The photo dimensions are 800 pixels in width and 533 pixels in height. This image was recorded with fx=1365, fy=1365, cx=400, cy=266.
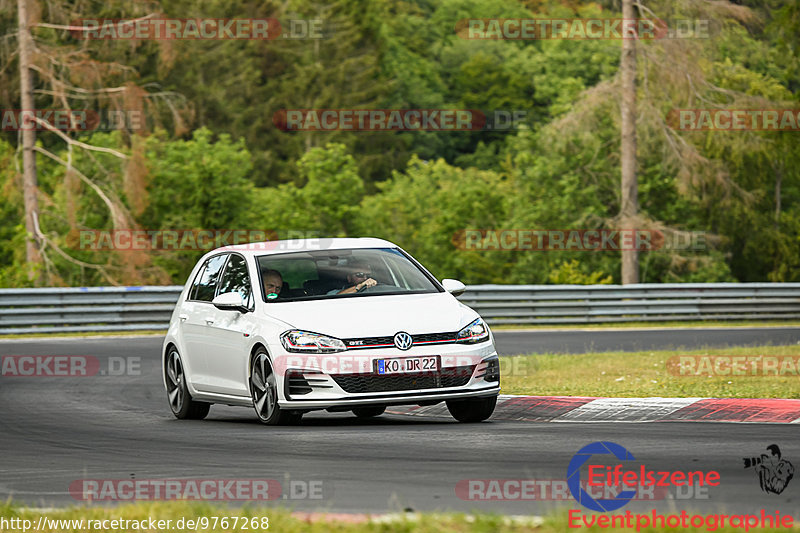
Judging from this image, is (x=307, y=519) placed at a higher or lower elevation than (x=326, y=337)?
lower

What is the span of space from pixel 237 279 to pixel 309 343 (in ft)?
5.99

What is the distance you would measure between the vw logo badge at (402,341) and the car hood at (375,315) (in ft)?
0.18

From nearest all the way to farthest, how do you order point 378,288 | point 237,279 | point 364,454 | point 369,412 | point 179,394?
point 364,454
point 378,288
point 237,279
point 369,412
point 179,394

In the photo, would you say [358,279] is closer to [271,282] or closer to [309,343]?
[271,282]

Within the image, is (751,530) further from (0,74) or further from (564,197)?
(564,197)

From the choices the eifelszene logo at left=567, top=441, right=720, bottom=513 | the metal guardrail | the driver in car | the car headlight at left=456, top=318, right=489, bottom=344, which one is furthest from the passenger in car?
the metal guardrail

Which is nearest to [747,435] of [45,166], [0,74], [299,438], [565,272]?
[299,438]

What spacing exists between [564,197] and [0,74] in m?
21.5

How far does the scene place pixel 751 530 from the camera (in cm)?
608

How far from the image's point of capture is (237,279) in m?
12.8

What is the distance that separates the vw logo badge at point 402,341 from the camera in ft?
36.4

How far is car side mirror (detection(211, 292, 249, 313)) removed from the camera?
12.1 meters

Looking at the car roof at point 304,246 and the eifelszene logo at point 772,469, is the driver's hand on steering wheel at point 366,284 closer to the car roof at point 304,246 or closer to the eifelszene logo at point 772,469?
the car roof at point 304,246

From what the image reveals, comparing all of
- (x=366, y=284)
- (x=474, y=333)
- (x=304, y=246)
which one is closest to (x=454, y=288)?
(x=366, y=284)
